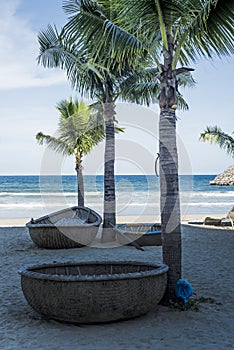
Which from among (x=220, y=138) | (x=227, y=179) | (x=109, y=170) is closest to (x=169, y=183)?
(x=109, y=170)

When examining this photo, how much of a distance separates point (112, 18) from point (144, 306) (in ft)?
13.4

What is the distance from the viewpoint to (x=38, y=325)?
4.64 metres

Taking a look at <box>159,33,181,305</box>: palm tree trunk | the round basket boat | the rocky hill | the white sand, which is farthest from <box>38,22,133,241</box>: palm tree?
the rocky hill

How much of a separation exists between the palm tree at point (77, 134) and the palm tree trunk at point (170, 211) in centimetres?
922

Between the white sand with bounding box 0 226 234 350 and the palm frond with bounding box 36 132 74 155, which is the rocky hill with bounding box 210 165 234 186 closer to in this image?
the palm frond with bounding box 36 132 74 155

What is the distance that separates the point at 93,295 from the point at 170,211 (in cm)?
152

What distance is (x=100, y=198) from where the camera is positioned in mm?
40688

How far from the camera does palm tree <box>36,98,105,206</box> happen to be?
49.7 ft

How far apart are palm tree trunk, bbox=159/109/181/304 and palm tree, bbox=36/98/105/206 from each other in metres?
9.22

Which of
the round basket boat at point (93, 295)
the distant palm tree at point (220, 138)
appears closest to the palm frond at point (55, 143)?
the distant palm tree at point (220, 138)

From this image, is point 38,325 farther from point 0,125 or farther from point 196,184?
point 196,184

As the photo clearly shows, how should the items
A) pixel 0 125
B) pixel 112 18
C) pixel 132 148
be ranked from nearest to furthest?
1. pixel 112 18
2. pixel 0 125
3. pixel 132 148

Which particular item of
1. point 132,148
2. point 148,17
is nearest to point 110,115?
point 148,17

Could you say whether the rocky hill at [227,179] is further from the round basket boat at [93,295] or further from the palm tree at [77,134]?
the round basket boat at [93,295]
